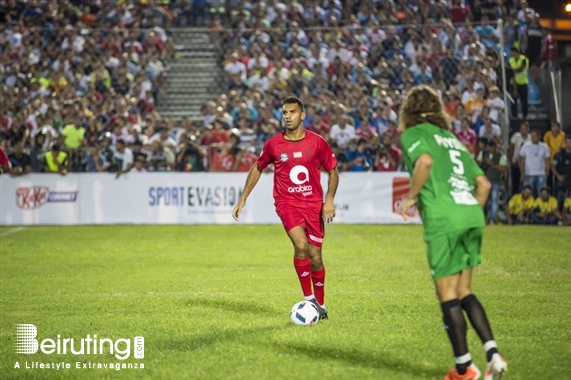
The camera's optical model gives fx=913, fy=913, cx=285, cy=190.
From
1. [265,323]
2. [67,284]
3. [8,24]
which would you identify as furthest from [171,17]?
[265,323]

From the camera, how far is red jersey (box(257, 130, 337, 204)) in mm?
9445

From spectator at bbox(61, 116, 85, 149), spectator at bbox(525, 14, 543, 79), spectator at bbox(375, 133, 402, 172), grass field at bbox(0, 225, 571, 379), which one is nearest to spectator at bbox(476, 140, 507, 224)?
spectator at bbox(375, 133, 402, 172)

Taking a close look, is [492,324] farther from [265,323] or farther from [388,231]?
[388,231]

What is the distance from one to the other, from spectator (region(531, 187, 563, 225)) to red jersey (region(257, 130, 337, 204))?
12.4 m

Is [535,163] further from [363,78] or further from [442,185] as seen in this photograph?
[442,185]

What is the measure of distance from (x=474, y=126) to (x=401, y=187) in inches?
94.4

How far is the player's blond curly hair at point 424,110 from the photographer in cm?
663

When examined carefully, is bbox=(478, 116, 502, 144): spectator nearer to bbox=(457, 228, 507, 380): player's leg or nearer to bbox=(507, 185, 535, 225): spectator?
bbox=(507, 185, 535, 225): spectator

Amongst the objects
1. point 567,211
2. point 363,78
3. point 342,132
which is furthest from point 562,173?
point 363,78

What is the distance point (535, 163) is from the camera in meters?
20.8

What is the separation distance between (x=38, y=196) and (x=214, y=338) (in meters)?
13.8

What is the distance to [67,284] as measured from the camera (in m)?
12.0

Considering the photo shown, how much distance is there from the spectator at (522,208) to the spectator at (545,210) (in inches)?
4.7

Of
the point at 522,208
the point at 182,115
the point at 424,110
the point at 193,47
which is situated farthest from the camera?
the point at 193,47
